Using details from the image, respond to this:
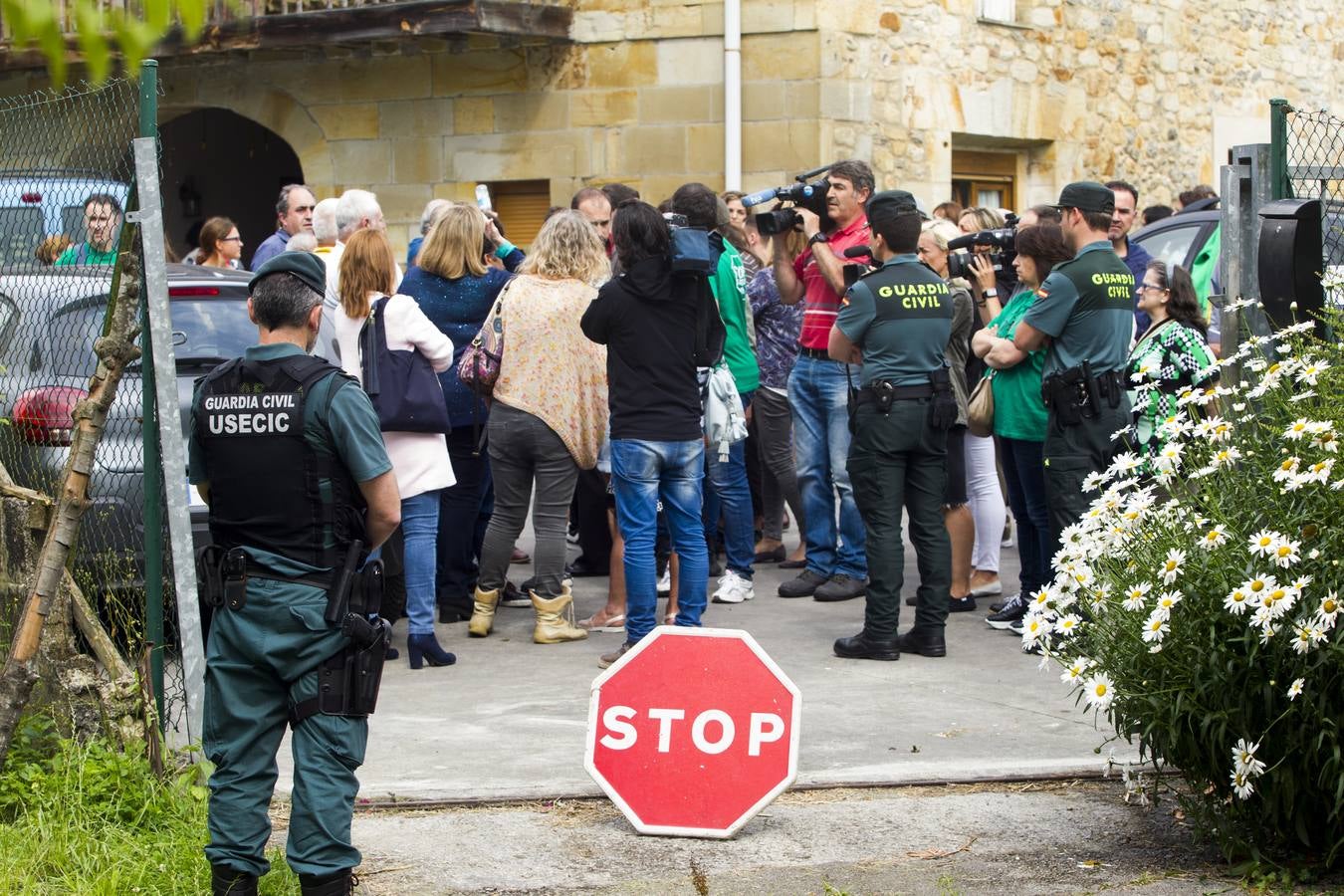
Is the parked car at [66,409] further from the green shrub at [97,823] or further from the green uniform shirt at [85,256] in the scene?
the green shrub at [97,823]

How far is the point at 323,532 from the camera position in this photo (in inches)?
173

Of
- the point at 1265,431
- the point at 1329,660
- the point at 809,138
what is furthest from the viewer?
the point at 809,138

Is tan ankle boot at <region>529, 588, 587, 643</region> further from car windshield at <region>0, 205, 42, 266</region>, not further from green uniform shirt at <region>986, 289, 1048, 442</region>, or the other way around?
car windshield at <region>0, 205, 42, 266</region>

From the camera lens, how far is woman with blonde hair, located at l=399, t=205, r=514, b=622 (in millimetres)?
7879

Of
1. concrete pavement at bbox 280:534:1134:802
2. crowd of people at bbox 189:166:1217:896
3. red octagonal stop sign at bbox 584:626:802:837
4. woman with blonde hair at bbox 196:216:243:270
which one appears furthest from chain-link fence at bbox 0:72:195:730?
woman with blonde hair at bbox 196:216:243:270

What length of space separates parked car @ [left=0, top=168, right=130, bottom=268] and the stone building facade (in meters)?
10.0

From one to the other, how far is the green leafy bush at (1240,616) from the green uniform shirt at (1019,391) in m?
2.58

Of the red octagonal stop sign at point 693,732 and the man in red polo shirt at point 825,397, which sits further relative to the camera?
the man in red polo shirt at point 825,397

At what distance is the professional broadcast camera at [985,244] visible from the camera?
8180mm

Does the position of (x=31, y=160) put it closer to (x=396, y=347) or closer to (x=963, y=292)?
(x=396, y=347)

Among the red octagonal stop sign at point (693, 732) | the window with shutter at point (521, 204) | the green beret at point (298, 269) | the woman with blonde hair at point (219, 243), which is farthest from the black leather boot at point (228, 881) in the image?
the window with shutter at point (521, 204)

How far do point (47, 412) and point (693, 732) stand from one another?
250 centimetres

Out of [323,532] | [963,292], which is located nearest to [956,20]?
[963,292]

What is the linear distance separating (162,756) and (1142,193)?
49.5 feet
